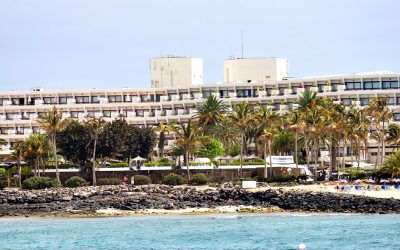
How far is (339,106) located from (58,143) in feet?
114

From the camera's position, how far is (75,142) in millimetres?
135000

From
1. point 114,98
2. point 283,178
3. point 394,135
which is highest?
point 114,98

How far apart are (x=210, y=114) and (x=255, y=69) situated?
30.5 meters

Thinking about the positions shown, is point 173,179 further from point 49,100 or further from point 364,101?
point 49,100

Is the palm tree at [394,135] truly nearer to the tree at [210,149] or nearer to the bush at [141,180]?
the tree at [210,149]

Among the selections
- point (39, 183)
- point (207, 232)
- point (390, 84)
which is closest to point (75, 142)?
point (39, 183)

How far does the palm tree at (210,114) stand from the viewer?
492ft

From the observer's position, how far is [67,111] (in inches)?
6841

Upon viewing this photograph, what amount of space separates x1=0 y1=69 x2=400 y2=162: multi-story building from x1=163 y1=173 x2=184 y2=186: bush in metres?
42.0

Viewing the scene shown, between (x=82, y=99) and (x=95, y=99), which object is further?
(x=82, y=99)

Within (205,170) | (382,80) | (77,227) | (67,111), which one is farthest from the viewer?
(67,111)

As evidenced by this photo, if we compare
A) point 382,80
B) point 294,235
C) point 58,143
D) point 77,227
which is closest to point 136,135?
point 58,143

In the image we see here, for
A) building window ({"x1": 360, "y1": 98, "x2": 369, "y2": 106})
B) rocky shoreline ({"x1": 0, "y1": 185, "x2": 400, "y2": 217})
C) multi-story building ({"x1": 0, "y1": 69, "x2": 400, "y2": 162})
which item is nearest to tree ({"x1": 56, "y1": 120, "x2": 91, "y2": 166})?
rocky shoreline ({"x1": 0, "y1": 185, "x2": 400, "y2": 217})

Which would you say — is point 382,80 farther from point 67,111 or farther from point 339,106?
point 67,111
